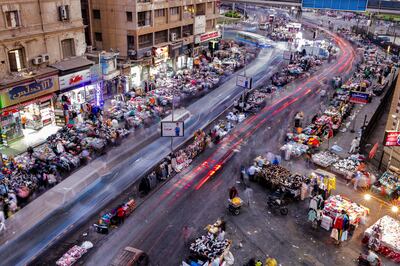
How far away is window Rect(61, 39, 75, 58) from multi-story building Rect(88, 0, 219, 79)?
9.45 metres

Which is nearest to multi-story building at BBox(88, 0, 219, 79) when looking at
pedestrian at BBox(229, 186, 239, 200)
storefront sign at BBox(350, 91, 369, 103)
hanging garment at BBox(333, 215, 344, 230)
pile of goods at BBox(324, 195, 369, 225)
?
storefront sign at BBox(350, 91, 369, 103)

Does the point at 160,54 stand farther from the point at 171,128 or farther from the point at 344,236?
the point at 344,236

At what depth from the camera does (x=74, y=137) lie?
1238 inches

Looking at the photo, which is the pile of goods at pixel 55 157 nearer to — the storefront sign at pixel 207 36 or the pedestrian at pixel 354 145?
the pedestrian at pixel 354 145

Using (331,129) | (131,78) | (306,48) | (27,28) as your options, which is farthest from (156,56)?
(306,48)

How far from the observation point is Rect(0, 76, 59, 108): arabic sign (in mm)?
30188

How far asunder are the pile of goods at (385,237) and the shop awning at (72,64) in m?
27.4

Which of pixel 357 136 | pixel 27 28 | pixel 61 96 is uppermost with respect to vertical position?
pixel 27 28

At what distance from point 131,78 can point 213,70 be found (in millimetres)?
12614

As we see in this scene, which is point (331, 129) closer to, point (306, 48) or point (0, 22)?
point (0, 22)

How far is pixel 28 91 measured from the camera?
31812mm

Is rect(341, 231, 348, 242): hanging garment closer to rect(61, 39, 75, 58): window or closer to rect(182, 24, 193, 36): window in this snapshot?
rect(61, 39, 75, 58): window

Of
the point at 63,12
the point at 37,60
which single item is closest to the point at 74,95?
the point at 37,60

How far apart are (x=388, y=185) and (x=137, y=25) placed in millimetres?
31574
